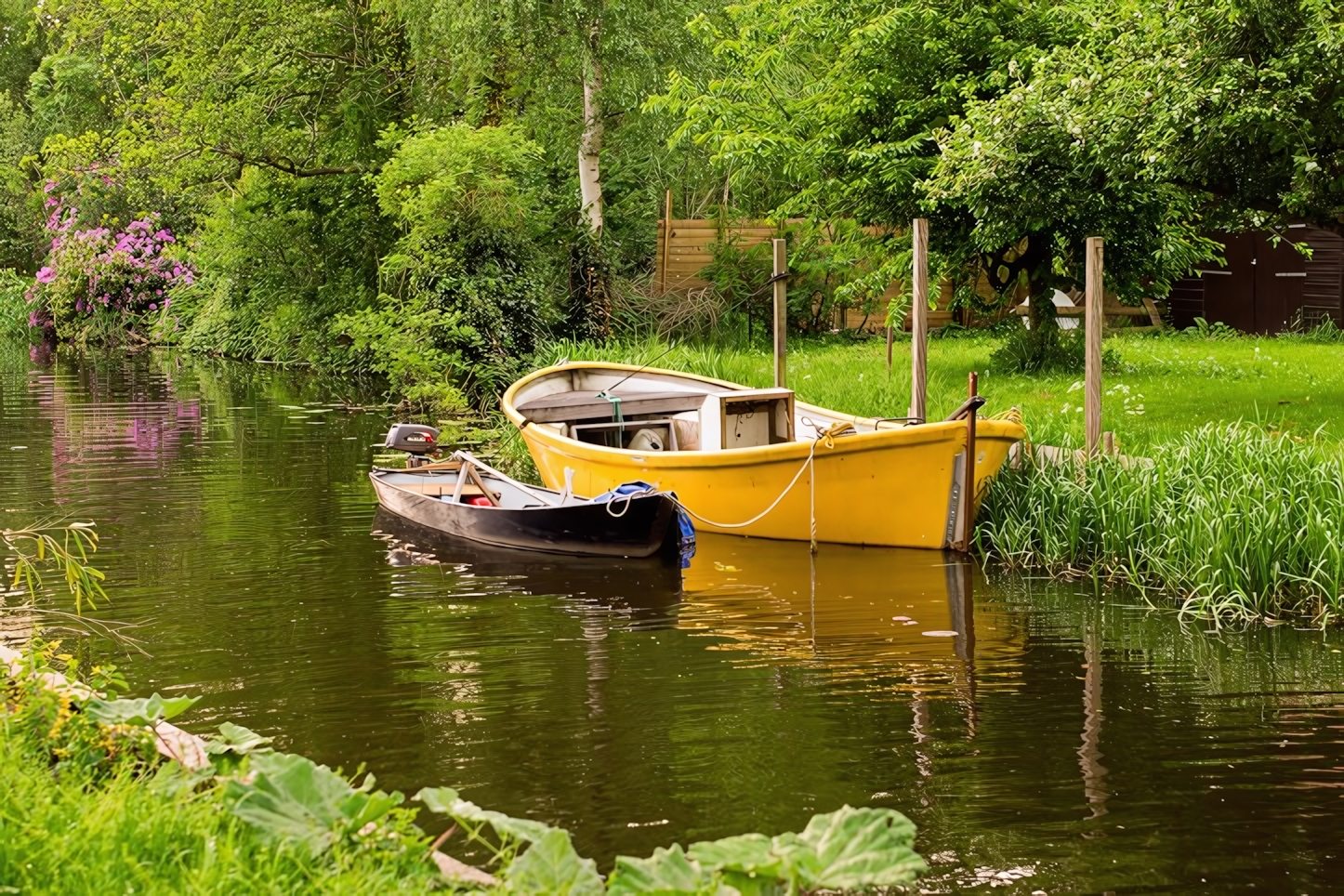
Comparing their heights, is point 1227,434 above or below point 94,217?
below

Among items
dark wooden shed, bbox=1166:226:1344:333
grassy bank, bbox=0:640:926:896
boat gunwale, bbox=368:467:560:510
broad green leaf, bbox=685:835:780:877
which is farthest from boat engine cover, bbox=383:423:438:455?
dark wooden shed, bbox=1166:226:1344:333

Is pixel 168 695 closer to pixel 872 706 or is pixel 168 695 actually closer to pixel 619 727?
pixel 619 727

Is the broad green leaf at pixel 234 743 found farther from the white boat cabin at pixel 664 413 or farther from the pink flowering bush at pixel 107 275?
the pink flowering bush at pixel 107 275

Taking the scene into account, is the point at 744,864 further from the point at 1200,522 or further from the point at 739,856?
the point at 1200,522

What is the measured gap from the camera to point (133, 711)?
5.21m

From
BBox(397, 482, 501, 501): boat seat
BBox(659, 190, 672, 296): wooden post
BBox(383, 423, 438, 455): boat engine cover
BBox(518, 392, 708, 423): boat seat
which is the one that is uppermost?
BBox(659, 190, 672, 296): wooden post

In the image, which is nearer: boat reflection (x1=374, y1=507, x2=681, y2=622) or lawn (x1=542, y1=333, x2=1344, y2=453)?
boat reflection (x1=374, y1=507, x2=681, y2=622)

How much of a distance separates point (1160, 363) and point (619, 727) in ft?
48.4

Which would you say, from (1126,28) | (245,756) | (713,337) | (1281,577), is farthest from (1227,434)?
(713,337)

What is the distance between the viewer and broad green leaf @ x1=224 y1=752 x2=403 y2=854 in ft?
14.1

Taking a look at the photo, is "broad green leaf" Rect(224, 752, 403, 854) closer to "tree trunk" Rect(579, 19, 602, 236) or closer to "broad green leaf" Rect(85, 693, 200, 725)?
"broad green leaf" Rect(85, 693, 200, 725)

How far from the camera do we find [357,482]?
663 inches

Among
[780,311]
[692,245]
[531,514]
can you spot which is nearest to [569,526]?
[531,514]

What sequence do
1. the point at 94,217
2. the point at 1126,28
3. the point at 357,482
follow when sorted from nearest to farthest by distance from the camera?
1. the point at 1126,28
2. the point at 357,482
3. the point at 94,217
